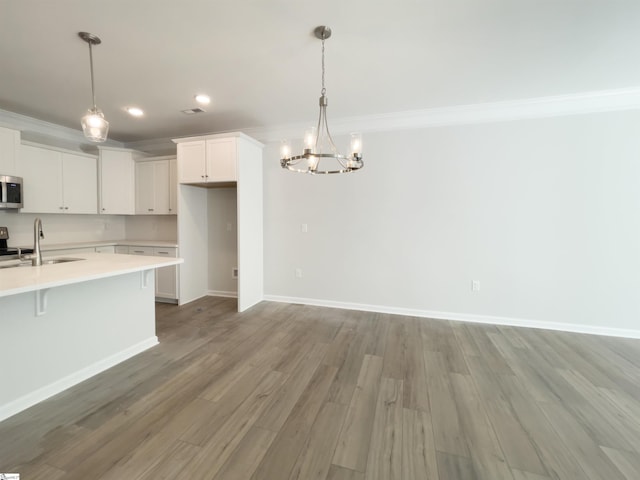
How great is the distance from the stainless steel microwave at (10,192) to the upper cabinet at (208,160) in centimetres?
177

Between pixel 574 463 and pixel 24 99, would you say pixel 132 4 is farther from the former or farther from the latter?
pixel 574 463

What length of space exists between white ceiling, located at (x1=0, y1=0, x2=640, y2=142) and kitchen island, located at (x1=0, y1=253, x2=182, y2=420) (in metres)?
1.78

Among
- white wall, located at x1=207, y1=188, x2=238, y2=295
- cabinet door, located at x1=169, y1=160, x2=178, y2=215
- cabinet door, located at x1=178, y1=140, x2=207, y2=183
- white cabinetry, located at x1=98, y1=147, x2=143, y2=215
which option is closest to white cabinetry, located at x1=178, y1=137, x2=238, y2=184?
cabinet door, located at x1=178, y1=140, x2=207, y2=183

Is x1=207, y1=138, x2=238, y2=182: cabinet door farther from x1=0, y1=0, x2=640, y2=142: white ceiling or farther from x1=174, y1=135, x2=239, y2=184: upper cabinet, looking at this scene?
x1=0, y1=0, x2=640, y2=142: white ceiling

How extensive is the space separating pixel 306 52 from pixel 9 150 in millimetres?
3754

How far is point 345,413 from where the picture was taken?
6.06 feet

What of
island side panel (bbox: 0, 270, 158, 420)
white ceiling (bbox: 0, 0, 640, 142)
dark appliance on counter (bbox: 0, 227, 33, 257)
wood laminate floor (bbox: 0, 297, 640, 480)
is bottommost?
wood laminate floor (bbox: 0, 297, 640, 480)

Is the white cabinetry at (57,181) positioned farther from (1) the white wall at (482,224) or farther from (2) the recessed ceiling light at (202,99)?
(1) the white wall at (482,224)

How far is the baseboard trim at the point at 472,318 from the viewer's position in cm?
314

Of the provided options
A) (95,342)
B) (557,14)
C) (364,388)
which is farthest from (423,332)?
(95,342)

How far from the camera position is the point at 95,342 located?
7.57 ft

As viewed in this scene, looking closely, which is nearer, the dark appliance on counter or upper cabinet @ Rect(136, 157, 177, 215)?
the dark appliance on counter

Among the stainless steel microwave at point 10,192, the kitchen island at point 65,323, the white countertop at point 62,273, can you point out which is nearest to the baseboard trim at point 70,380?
the kitchen island at point 65,323

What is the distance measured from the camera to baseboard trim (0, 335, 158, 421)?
1803mm
